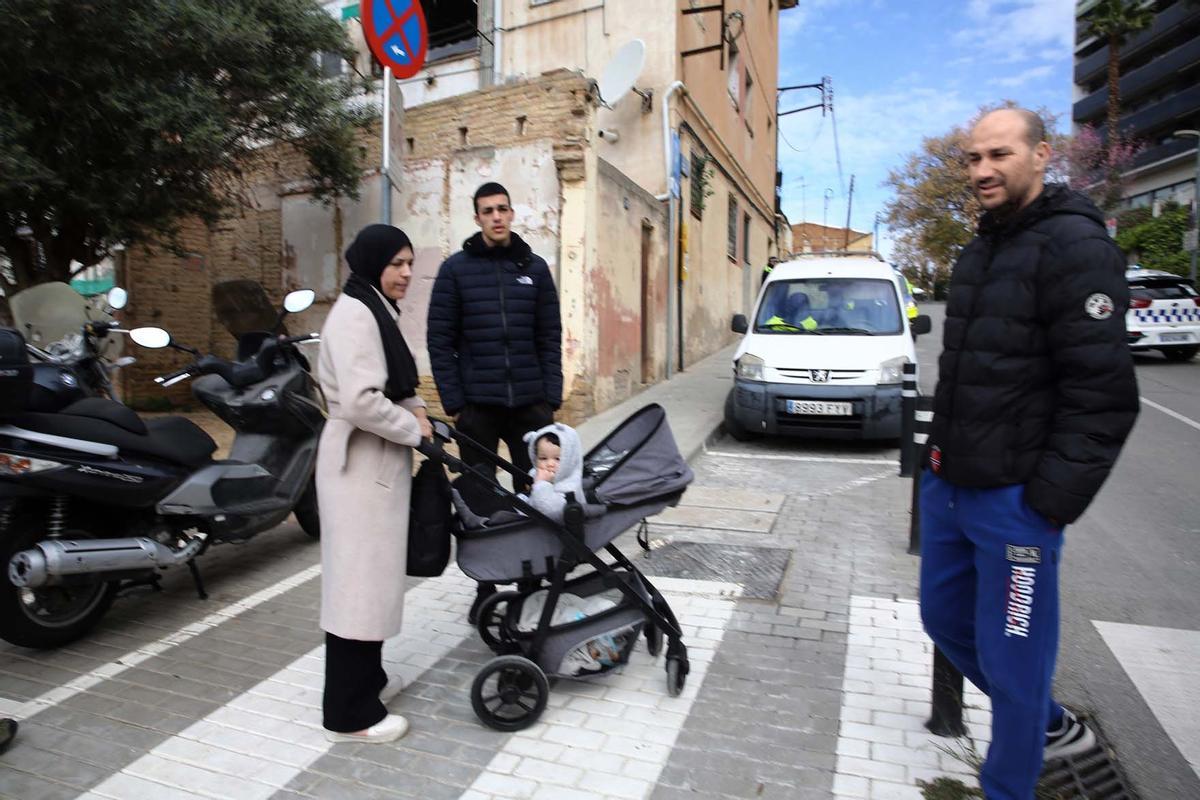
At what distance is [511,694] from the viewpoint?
3.10 meters

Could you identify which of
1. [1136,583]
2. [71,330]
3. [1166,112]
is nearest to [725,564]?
[1136,583]

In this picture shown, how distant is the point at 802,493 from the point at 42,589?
5.38 meters

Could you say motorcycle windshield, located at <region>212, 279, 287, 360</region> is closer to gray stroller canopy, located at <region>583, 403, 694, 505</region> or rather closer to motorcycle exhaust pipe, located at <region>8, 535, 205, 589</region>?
motorcycle exhaust pipe, located at <region>8, 535, 205, 589</region>

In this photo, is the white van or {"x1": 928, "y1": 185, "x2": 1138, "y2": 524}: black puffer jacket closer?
{"x1": 928, "y1": 185, "x2": 1138, "y2": 524}: black puffer jacket

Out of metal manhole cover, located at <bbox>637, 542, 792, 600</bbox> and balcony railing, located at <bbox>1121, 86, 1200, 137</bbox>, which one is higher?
balcony railing, located at <bbox>1121, 86, 1200, 137</bbox>

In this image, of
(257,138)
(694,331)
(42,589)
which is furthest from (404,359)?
(694,331)

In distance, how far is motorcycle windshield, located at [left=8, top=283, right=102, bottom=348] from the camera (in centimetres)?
452

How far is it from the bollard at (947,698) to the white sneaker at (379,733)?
2.01 metres

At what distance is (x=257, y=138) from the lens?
899 centimetres

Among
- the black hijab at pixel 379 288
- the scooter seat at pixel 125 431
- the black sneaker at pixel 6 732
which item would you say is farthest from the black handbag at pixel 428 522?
the scooter seat at pixel 125 431

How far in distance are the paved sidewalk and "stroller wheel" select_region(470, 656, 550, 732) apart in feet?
0.21

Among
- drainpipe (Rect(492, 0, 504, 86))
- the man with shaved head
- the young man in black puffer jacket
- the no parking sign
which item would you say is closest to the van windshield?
the no parking sign

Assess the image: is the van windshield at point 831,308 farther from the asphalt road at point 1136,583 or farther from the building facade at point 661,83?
the building facade at point 661,83

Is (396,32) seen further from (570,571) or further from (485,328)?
(570,571)
